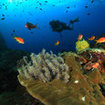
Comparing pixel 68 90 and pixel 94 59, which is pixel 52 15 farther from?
pixel 68 90

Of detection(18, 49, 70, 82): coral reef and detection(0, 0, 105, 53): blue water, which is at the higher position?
detection(18, 49, 70, 82): coral reef

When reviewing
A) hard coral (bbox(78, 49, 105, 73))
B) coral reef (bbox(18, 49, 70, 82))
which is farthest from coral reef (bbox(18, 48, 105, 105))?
hard coral (bbox(78, 49, 105, 73))

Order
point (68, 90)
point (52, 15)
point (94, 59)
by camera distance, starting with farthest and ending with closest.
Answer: point (52, 15) < point (94, 59) < point (68, 90)

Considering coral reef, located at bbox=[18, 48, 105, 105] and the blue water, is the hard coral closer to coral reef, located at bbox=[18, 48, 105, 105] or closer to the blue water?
coral reef, located at bbox=[18, 48, 105, 105]

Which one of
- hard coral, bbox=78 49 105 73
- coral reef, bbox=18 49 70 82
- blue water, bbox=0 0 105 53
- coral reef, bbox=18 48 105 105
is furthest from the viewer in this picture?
blue water, bbox=0 0 105 53

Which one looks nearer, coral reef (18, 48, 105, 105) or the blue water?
coral reef (18, 48, 105, 105)

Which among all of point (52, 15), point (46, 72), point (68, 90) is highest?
point (46, 72)

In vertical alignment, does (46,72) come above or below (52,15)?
above

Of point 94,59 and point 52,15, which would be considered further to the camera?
point 52,15

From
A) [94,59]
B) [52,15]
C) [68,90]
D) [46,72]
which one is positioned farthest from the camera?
[52,15]

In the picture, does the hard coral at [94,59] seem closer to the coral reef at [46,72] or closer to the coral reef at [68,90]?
the coral reef at [68,90]

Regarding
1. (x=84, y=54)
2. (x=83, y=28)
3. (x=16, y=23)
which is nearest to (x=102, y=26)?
(x=83, y=28)

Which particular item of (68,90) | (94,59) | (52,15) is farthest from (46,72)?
(52,15)

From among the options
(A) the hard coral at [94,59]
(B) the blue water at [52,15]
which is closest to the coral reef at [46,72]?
(A) the hard coral at [94,59]
